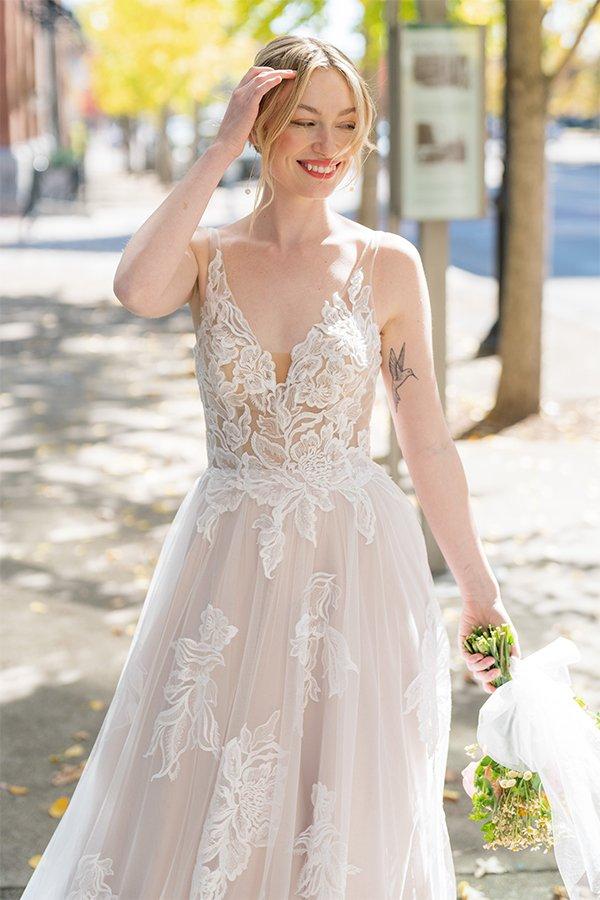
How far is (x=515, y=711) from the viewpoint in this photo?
263cm

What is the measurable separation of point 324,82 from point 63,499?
566 cm

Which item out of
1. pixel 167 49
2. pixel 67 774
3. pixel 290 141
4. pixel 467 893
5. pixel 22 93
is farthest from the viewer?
pixel 167 49

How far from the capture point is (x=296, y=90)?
2.60 m

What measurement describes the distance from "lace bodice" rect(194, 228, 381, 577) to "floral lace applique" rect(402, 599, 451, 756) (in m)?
0.27

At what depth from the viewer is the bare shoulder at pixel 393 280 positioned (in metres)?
2.80

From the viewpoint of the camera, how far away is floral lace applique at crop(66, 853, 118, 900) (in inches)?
109

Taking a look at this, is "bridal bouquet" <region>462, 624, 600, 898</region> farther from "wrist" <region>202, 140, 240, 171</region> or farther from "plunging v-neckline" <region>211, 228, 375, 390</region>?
"wrist" <region>202, 140, 240, 171</region>

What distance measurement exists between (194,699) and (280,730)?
188 millimetres

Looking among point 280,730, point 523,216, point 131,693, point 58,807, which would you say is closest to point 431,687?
point 280,730

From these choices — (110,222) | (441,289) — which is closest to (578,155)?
(110,222)

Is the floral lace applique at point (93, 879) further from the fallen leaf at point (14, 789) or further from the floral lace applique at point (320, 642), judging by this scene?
the fallen leaf at point (14, 789)

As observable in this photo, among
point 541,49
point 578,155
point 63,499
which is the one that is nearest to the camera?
point 63,499

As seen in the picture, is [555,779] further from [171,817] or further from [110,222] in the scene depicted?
[110,222]

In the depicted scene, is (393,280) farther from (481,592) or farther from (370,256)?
(481,592)
